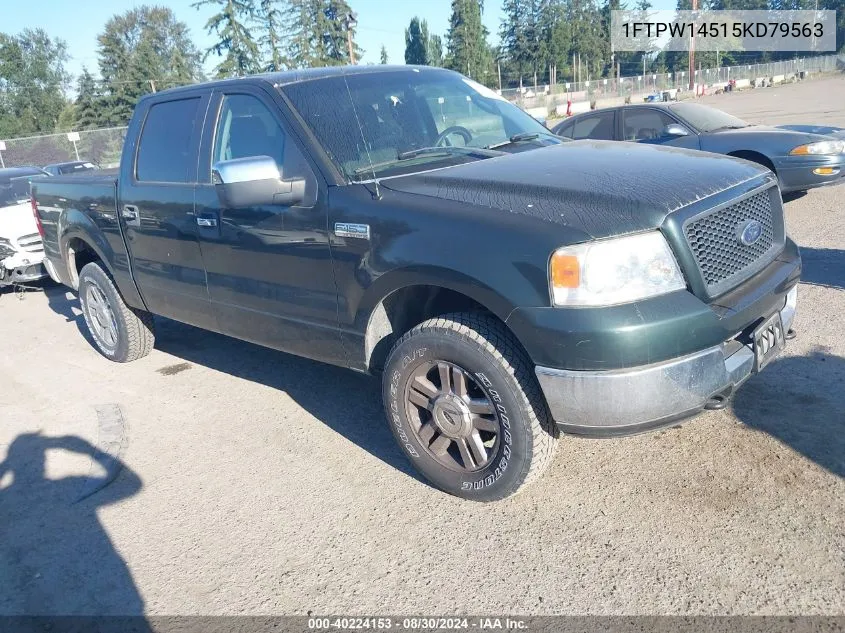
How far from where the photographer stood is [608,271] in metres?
2.58

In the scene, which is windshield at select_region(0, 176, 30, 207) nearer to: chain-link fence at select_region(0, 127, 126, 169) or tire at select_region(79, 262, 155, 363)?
Answer: tire at select_region(79, 262, 155, 363)

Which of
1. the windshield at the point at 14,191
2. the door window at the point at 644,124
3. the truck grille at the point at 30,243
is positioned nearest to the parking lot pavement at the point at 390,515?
the door window at the point at 644,124

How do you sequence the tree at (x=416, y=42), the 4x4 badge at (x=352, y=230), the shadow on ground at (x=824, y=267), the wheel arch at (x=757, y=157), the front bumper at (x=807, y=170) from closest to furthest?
the 4x4 badge at (x=352, y=230) < the shadow on ground at (x=824, y=267) < the front bumper at (x=807, y=170) < the wheel arch at (x=757, y=157) < the tree at (x=416, y=42)

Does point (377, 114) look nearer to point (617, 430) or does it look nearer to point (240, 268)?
point (240, 268)

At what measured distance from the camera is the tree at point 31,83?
59.8 meters

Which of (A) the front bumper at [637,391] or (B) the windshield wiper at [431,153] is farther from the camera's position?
(B) the windshield wiper at [431,153]

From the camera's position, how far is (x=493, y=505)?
125 inches

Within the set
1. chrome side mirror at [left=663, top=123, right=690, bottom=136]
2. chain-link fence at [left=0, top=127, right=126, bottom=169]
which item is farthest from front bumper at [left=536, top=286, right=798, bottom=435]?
chain-link fence at [left=0, top=127, right=126, bottom=169]

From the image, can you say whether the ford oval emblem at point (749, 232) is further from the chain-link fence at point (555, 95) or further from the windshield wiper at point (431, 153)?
the chain-link fence at point (555, 95)

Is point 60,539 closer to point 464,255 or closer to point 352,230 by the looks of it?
point 352,230

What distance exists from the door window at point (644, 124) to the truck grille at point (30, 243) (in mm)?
7891

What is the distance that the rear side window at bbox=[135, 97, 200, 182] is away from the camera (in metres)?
4.30

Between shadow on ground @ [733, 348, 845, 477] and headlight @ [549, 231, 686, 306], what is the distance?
4.49ft

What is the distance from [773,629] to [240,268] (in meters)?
3.03
